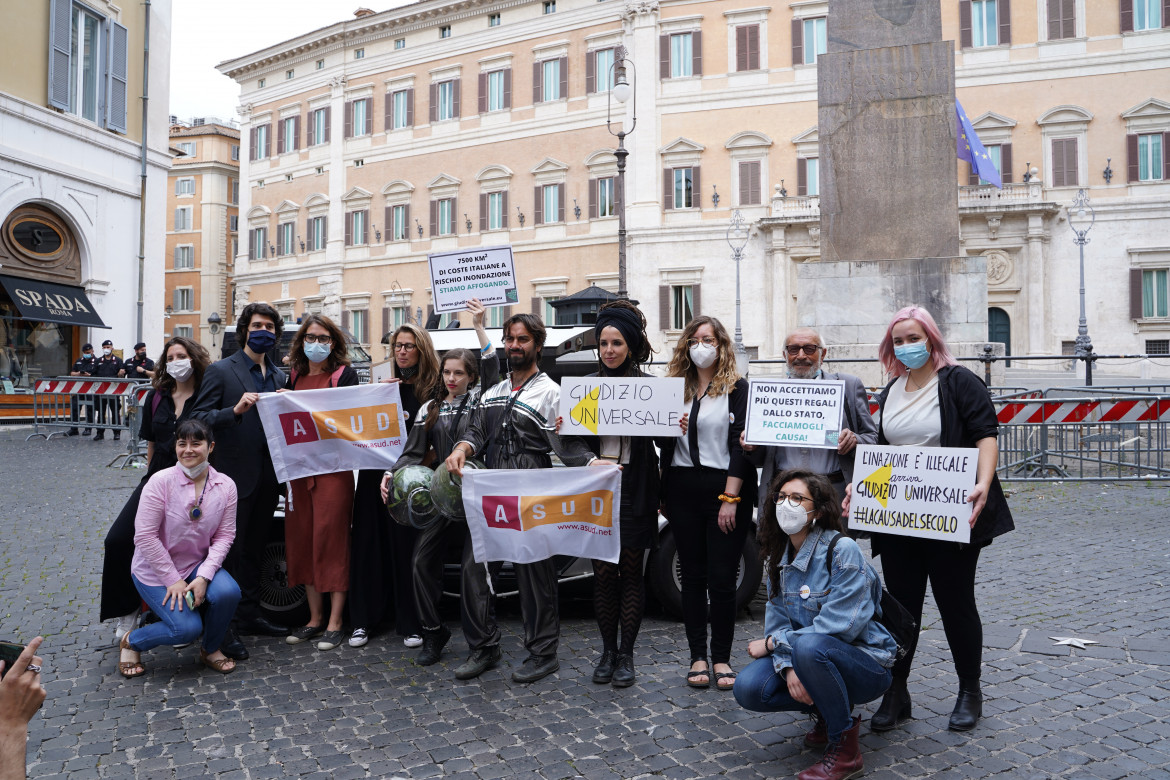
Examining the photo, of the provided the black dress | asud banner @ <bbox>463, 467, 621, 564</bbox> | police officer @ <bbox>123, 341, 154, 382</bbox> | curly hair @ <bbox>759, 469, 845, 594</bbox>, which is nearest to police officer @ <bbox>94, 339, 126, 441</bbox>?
police officer @ <bbox>123, 341, 154, 382</bbox>

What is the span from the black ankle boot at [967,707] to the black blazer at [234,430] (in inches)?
151

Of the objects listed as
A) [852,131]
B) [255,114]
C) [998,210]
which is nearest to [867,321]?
[852,131]

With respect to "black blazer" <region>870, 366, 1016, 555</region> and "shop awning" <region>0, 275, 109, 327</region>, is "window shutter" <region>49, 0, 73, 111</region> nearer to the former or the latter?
"shop awning" <region>0, 275, 109, 327</region>

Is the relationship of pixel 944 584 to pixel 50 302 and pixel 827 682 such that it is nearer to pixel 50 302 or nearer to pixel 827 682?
pixel 827 682

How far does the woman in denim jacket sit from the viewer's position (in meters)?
3.36

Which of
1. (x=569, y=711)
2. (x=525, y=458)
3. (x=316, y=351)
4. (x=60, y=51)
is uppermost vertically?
(x=60, y=51)

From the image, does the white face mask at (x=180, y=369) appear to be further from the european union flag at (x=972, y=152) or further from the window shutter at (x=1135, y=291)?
the window shutter at (x=1135, y=291)

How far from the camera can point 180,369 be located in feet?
16.8

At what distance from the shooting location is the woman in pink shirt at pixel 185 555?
4.50 m

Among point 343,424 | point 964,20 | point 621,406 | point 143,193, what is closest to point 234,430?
point 343,424

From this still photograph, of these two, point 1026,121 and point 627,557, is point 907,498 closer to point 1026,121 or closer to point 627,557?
point 627,557

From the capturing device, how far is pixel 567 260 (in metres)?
37.0

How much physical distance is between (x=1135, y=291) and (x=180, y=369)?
33107mm

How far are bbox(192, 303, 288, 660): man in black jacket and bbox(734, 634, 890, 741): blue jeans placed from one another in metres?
3.04
